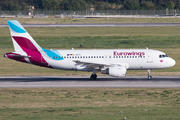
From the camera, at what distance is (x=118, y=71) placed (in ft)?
126

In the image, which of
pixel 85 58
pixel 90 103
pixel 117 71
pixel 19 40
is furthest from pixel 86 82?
pixel 90 103

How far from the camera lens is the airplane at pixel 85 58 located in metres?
40.2

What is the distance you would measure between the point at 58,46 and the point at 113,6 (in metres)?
122

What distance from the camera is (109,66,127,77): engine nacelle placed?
38.3m

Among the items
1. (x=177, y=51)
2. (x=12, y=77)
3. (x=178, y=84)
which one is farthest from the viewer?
(x=177, y=51)

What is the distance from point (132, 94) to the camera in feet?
105

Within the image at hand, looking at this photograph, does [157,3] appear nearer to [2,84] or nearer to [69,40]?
[69,40]

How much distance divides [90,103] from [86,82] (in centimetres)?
1132

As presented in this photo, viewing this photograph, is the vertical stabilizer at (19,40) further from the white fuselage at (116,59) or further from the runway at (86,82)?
the runway at (86,82)

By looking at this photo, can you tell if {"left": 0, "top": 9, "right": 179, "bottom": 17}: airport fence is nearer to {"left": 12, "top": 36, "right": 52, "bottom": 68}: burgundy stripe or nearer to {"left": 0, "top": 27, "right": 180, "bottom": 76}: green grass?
{"left": 0, "top": 27, "right": 180, "bottom": 76}: green grass

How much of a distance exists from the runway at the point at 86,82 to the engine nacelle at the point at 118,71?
115cm

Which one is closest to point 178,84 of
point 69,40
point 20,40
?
point 20,40

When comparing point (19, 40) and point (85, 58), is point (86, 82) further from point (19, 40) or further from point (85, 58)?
point (19, 40)

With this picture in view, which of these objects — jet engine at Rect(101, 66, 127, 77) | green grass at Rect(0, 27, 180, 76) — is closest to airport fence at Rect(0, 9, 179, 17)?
green grass at Rect(0, 27, 180, 76)
